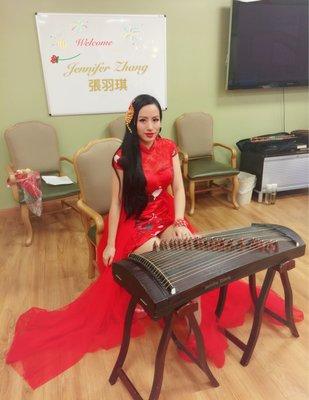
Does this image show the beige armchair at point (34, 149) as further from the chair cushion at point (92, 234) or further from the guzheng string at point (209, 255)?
the guzheng string at point (209, 255)

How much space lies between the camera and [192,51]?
318 centimetres

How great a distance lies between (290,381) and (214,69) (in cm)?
289

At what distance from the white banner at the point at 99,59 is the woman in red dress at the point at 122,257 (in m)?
1.57

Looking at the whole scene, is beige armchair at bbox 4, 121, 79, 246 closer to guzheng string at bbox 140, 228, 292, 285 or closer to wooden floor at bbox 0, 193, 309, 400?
wooden floor at bbox 0, 193, 309, 400

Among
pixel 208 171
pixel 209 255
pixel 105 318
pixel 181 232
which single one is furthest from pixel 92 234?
pixel 208 171

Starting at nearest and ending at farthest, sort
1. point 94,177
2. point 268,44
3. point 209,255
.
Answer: point 209,255
point 94,177
point 268,44

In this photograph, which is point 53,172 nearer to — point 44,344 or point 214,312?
point 44,344

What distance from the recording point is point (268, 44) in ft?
10.6

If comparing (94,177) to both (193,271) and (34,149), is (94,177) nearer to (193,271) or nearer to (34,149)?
(193,271)

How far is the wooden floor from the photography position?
140 centimetres

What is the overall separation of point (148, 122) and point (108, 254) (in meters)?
0.69

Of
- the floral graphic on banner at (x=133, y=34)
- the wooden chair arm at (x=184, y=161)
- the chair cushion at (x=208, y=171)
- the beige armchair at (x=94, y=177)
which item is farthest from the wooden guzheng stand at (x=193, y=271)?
the floral graphic on banner at (x=133, y=34)

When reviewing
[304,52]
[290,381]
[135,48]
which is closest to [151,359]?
[290,381]

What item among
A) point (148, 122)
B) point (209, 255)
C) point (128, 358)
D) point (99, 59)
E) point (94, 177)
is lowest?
point (128, 358)
